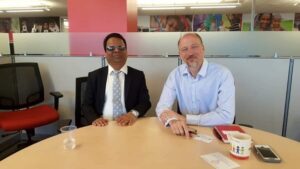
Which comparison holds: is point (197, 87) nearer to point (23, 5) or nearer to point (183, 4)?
point (183, 4)

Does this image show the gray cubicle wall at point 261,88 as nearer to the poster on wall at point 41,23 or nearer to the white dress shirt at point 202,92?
the white dress shirt at point 202,92

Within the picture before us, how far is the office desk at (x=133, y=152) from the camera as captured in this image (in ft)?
3.37

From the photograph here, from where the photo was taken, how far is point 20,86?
2662 mm

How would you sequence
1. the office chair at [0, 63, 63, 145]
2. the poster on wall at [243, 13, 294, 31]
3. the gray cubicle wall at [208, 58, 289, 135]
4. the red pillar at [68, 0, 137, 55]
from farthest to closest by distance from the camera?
the poster on wall at [243, 13, 294, 31], the red pillar at [68, 0, 137, 55], the gray cubicle wall at [208, 58, 289, 135], the office chair at [0, 63, 63, 145]

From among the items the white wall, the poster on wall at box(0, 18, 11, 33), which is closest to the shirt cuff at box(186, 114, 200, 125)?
the white wall

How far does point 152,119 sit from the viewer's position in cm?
164

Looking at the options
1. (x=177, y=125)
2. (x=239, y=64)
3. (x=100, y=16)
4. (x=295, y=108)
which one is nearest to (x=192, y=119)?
(x=177, y=125)

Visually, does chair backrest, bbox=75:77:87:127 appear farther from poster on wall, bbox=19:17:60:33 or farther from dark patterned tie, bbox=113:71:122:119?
poster on wall, bbox=19:17:60:33

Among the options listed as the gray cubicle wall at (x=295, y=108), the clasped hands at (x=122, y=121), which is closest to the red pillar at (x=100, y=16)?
the clasped hands at (x=122, y=121)

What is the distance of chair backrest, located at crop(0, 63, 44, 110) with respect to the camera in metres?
2.58

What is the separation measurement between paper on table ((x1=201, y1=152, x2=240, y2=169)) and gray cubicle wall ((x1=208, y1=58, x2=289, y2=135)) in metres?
1.63

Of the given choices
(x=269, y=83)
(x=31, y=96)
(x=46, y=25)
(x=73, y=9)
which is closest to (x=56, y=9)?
(x=46, y=25)

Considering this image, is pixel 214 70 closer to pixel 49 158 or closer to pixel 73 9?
pixel 49 158

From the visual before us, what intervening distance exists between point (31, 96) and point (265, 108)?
2.53 metres
